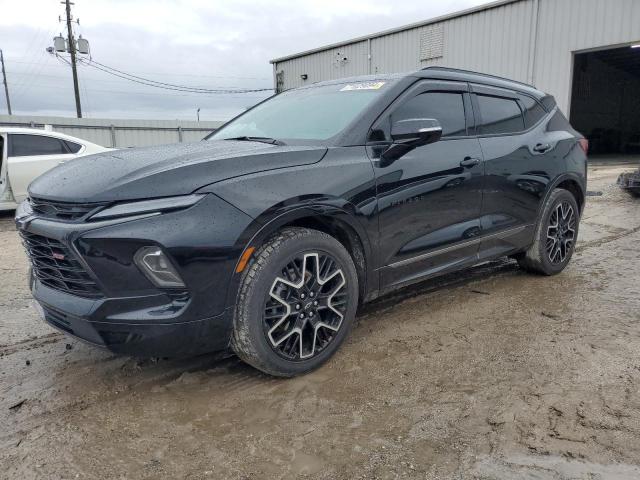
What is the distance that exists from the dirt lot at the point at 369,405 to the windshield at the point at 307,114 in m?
1.41

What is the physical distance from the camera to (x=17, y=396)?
8.68ft

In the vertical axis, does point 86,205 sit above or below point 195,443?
above

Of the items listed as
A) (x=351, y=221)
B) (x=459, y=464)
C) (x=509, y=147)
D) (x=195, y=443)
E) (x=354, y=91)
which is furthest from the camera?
(x=509, y=147)

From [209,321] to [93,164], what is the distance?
112 centimetres

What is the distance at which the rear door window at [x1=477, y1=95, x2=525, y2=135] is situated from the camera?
3922 mm

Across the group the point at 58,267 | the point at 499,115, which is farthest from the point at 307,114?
the point at 58,267

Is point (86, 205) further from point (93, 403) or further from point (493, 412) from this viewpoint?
point (493, 412)

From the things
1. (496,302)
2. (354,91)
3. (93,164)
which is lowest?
(496,302)

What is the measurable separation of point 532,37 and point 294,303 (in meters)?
17.2

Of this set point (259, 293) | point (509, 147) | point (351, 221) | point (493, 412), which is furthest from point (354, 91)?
point (493, 412)

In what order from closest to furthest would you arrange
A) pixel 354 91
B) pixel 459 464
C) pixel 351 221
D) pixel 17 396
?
pixel 459 464
pixel 17 396
pixel 351 221
pixel 354 91

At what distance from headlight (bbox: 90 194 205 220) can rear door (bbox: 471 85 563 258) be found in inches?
92.8

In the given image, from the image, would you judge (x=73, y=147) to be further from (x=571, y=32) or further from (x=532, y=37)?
(x=571, y=32)

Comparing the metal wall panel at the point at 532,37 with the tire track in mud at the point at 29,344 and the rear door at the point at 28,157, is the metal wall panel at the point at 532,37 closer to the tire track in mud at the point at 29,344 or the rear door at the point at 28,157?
the rear door at the point at 28,157
